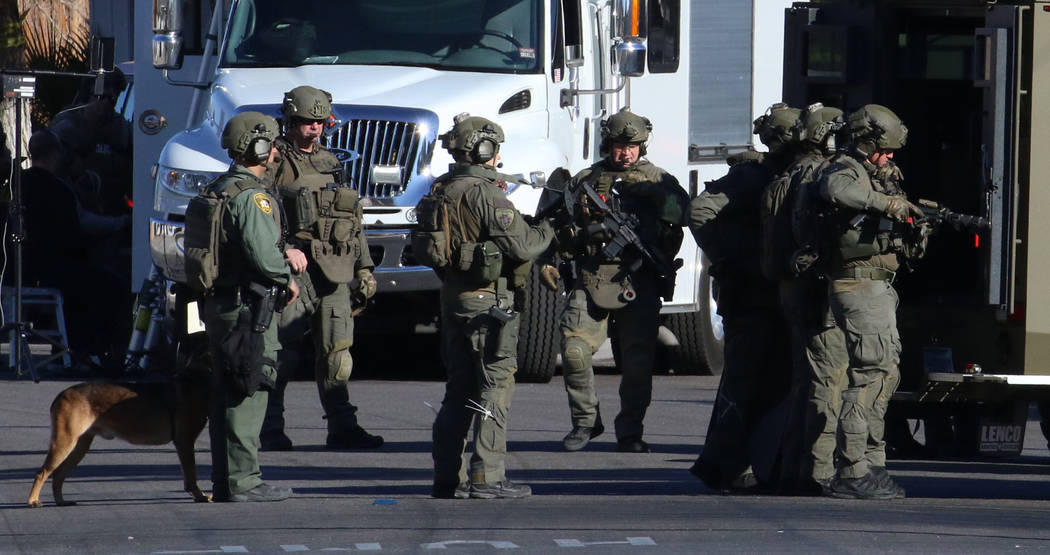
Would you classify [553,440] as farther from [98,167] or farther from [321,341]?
[98,167]

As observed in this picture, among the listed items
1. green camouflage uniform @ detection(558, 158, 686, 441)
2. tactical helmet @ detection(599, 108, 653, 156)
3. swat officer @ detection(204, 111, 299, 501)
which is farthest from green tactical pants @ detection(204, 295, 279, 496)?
tactical helmet @ detection(599, 108, 653, 156)

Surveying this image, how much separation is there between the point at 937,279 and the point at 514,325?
10.8 feet

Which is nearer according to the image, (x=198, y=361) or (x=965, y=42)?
(x=198, y=361)

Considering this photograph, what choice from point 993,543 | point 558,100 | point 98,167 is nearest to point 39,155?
point 98,167

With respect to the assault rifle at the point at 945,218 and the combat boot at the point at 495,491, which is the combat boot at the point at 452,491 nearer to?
the combat boot at the point at 495,491

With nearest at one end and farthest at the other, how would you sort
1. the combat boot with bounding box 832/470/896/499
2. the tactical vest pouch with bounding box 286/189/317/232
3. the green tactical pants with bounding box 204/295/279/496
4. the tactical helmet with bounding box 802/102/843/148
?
1. the green tactical pants with bounding box 204/295/279/496
2. the combat boot with bounding box 832/470/896/499
3. the tactical helmet with bounding box 802/102/843/148
4. the tactical vest pouch with bounding box 286/189/317/232

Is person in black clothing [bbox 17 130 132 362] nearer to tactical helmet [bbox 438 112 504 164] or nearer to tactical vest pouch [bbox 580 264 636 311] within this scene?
tactical vest pouch [bbox 580 264 636 311]

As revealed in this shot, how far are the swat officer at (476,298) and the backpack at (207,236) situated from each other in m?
0.84

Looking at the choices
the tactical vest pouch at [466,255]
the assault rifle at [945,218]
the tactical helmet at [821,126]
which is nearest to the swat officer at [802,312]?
the tactical helmet at [821,126]

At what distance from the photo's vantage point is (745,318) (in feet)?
30.1

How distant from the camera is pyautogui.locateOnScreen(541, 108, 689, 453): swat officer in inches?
420

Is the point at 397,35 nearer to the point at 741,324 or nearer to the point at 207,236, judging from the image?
the point at 741,324

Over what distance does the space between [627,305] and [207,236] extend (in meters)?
3.01

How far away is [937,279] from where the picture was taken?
10922 millimetres
